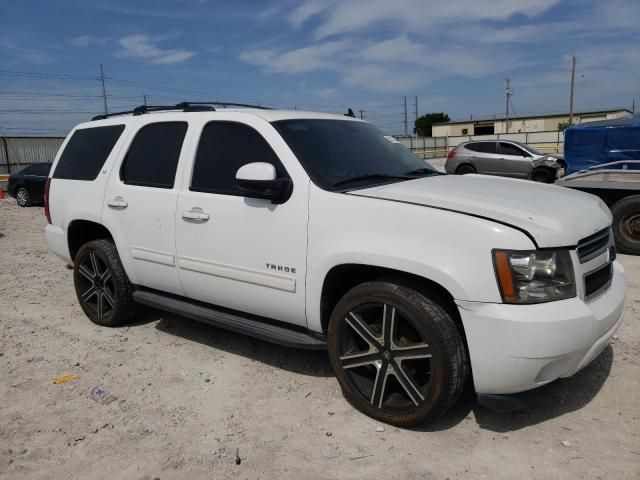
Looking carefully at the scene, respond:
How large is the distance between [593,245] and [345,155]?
66.3 inches

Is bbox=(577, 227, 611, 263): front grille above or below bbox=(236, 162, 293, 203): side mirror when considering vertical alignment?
below

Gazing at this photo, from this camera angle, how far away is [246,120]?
374 cm

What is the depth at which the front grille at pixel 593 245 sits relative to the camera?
2.87m

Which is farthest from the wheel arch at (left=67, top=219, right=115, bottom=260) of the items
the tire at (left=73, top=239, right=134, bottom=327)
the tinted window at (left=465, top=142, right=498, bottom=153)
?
the tinted window at (left=465, top=142, right=498, bottom=153)

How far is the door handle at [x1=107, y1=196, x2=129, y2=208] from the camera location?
4354 mm

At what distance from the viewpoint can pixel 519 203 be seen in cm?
302

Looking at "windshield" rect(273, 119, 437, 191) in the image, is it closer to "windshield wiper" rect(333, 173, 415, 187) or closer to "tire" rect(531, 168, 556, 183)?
"windshield wiper" rect(333, 173, 415, 187)

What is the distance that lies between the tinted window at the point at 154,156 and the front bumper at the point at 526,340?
2.52 meters

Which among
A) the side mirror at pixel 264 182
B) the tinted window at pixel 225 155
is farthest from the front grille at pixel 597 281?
the tinted window at pixel 225 155

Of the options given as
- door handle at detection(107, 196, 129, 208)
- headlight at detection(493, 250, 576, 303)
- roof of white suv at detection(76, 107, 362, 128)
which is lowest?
headlight at detection(493, 250, 576, 303)

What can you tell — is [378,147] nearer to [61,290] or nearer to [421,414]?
[421,414]

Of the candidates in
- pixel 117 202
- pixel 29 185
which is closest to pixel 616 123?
pixel 117 202

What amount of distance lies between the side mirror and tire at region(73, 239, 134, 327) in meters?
1.91

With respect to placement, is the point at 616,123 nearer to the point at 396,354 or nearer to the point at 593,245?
the point at 593,245
